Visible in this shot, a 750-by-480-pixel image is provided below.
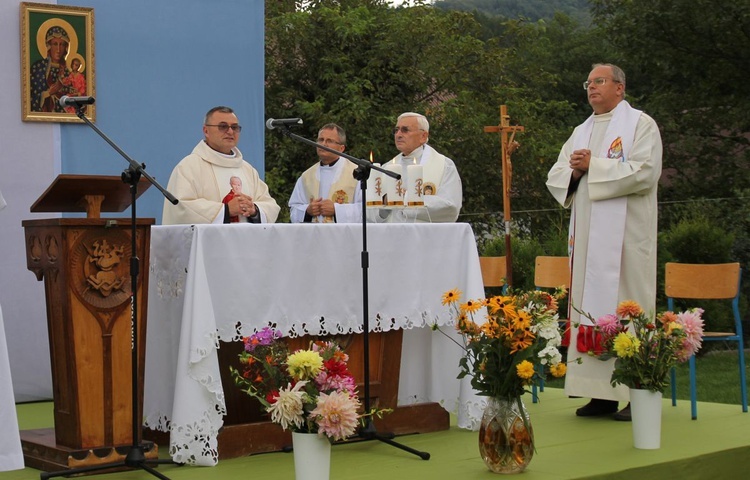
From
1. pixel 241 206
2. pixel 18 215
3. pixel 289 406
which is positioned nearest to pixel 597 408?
pixel 241 206

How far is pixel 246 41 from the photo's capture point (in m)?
8.55

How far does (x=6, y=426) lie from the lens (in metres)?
4.82

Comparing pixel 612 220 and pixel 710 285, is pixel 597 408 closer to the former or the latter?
pixel 710 285

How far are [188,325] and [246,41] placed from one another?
394cm

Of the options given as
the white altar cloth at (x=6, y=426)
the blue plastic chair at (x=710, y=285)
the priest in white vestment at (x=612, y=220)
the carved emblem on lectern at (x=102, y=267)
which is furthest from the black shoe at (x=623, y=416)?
the white altar cloth at (x=6, y=426)

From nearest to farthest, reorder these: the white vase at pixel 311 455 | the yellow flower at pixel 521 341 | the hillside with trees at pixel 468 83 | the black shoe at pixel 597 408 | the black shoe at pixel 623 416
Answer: the white vase at pixel 311 455
the yellow flower at pixel 521 341
the black shoe at pixel 623 416
the black shoe at pixel 597 408
the hillside with trees at pixel 468 83

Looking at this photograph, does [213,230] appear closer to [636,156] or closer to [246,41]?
[636,156]

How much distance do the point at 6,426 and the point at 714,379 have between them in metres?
6.83

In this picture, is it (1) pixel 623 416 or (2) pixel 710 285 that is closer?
(1) pixel 623 416

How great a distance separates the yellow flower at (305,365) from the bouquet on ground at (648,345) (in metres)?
1.85

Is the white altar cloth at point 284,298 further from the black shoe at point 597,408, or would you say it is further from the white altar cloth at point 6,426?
the black shoe at point 597,408

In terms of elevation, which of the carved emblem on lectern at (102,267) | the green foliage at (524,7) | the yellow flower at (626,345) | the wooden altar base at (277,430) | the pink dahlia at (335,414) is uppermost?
the green foliage at (524,7)

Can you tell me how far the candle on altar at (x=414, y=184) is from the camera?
20.6 feet

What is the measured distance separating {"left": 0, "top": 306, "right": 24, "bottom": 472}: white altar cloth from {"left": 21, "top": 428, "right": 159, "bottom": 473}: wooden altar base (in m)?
0.22
